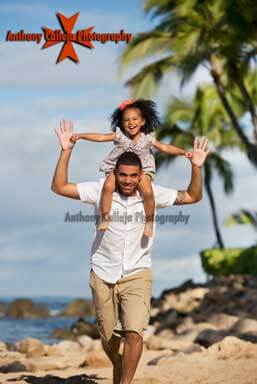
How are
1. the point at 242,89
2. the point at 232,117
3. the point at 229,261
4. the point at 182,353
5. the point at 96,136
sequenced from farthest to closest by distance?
1. the point at 229,261
2. the point at 232,117
3. the point at 242,89
4. the point at 182,353
5. the point at 96,136

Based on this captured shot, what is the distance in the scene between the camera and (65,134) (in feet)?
24.5

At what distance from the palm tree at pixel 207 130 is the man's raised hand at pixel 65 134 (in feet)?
98.5

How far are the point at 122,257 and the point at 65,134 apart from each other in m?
1.10

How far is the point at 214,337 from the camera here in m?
14.1

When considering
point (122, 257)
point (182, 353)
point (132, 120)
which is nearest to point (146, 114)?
point (132, 120)

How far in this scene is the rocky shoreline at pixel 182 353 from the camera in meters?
9.56

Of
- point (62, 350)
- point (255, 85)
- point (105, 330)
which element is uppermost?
point (255, 85)

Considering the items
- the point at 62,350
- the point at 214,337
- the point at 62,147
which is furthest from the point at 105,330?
the point at 62,350

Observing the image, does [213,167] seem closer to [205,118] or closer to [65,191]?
[205,118]

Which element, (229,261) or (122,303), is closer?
(122,303)

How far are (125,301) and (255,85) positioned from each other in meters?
28.1

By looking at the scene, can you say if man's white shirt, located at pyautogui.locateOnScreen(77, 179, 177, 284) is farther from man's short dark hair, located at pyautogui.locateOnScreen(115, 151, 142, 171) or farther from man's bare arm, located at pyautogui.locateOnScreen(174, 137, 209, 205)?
man's bare arm, located at pyautogui.locateOnScreen(174, 137, 209, 205)

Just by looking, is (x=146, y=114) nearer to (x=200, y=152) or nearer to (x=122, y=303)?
(x=200, y=152)

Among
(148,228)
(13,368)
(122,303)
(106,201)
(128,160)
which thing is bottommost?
(13,368)
